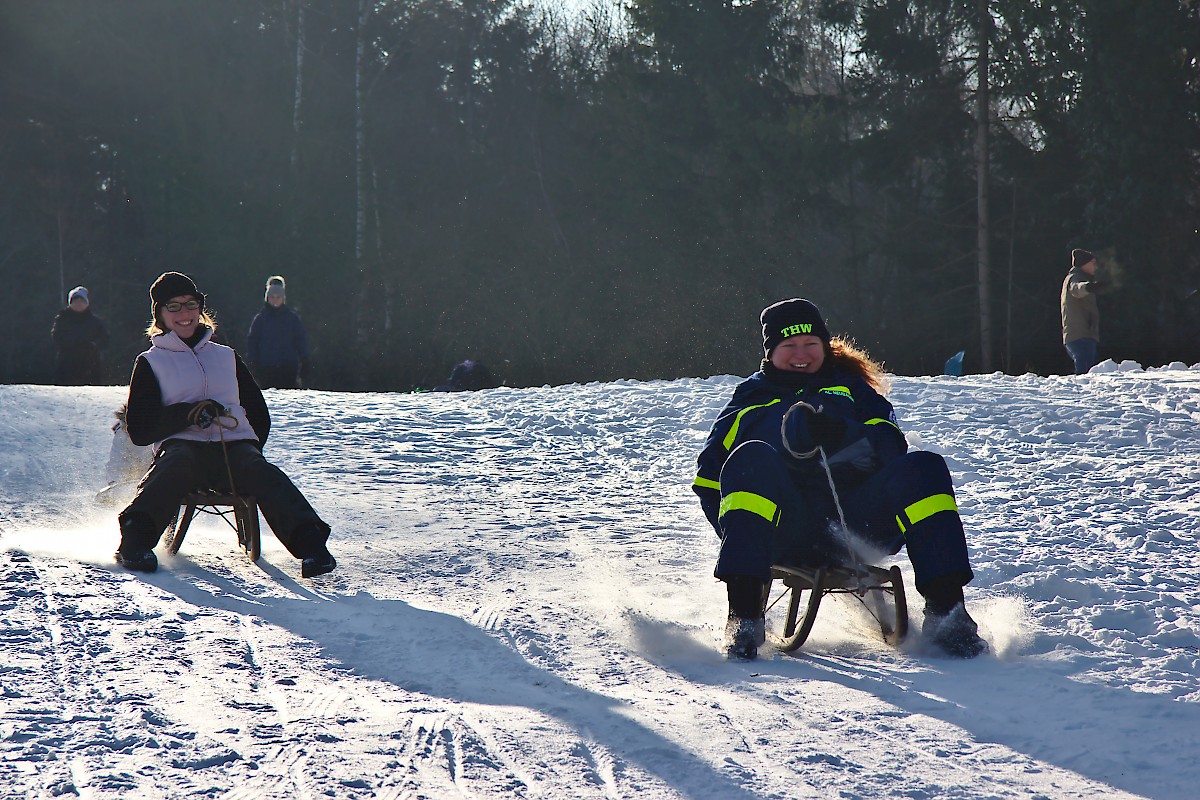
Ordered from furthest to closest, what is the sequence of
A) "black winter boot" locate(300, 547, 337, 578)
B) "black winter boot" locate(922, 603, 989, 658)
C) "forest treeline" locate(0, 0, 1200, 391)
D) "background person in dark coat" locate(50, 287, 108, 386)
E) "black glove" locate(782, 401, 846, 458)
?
"forest treeline" locate(0, 0, 1200, 391) < "background person in dark coat" locate(50, 287, 108, 386) < "black winter boot" locate(300, 547, 337, 578) < "black glove" locate(782, 401, 846, 458) < "black winter boot" locate(922, 603, 989, 658)

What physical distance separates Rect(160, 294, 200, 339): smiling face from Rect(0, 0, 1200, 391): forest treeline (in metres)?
18.7

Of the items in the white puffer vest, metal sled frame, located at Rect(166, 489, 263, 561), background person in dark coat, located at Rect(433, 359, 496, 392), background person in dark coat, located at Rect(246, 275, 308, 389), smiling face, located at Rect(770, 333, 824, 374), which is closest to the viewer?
smiling face, located at Rect(770, 333, 824, 374)

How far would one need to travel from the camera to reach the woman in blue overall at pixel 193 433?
4770 mm

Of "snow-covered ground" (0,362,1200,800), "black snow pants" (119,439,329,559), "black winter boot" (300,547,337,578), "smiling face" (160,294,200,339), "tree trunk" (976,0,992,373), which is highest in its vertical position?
"tree trunk" (976,0,992,373)

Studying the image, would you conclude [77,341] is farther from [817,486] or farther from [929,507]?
[929,507]

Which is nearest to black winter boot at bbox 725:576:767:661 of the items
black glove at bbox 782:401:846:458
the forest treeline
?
black glove at bbox 782:401:846:458

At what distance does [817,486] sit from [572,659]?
911mm

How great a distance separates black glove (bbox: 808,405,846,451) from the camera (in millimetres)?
3686

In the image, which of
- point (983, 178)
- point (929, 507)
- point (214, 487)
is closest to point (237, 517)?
point (214, 487)

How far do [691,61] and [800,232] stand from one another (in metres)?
4.35

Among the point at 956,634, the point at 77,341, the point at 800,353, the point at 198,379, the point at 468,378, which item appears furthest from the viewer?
the point at 468,378

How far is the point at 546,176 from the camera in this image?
102ft

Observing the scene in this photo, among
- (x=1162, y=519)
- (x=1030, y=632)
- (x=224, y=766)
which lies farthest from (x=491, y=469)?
(x=224, y=766)

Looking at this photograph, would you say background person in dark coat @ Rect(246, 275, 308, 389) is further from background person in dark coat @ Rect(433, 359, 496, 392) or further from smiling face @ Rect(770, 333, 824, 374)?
smiling face @ Rect(770, 333, 824, 374)
